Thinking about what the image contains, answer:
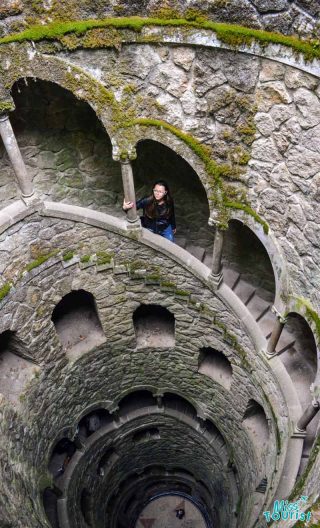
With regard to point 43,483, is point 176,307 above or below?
above

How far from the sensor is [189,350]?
11.2 metres

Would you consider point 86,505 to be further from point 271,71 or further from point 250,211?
point 271,71

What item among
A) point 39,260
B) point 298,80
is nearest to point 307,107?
point 298,80

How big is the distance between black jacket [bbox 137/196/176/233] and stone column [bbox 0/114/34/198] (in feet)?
7.01

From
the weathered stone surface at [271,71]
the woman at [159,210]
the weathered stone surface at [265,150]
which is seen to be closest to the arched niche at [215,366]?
the woman at [159,210]

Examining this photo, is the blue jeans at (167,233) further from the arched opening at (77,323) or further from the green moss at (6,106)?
the green moss at (6,106)

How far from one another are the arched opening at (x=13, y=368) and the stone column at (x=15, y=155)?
2979 mm

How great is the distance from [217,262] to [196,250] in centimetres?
161

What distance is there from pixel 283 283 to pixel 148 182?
3706mm

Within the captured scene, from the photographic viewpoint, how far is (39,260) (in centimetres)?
861

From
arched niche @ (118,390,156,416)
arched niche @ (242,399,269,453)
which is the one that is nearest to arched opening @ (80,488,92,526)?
arched niche @ (118,390,156,416)

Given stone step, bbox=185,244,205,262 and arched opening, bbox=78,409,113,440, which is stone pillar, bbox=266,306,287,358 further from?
arched opening, bbox=78,409,113,440

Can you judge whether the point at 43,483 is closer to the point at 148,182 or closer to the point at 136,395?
the point at 136,395

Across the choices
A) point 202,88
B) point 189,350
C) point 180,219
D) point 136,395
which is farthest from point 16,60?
point 136,395
